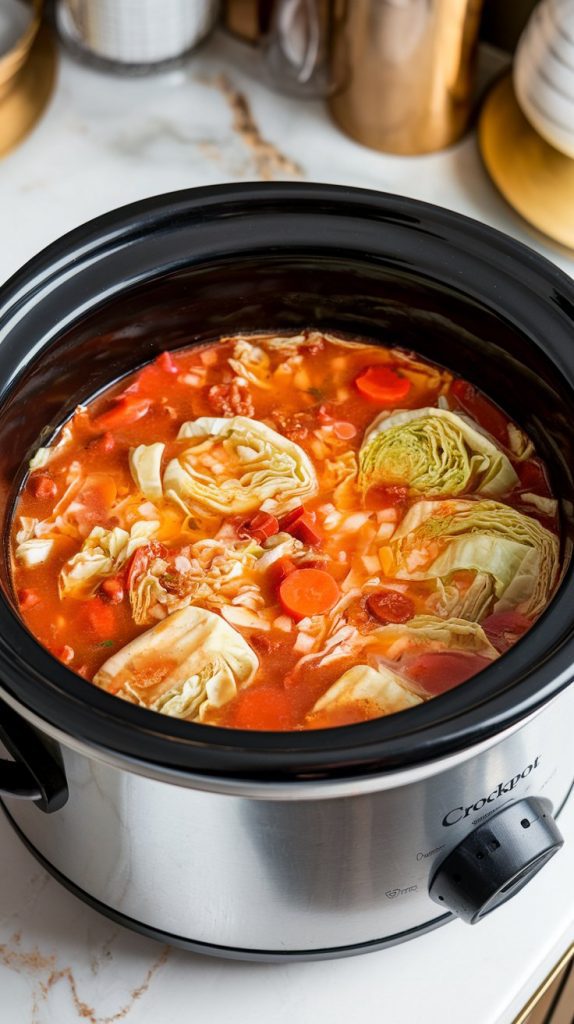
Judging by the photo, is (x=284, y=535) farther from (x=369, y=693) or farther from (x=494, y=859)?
(x=494, y=859)

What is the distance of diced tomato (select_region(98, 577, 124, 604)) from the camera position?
142 centimetres

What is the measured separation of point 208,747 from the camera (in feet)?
3.46

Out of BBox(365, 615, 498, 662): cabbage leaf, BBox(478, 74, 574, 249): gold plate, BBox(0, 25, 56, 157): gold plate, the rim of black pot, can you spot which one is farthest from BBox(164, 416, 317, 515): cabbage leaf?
BBox(0, 25, 56, 157): gold plate

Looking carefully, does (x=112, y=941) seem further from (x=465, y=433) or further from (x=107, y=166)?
(x=107, y=166)

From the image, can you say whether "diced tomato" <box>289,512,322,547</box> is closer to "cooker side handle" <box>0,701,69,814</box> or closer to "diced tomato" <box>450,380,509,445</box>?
"diced tomato" <box>450,380,509,445</box>

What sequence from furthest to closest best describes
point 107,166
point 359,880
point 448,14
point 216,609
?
point 107,166 < point 448,14 < point 216,609 < point 359,880

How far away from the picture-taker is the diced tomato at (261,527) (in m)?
1.47

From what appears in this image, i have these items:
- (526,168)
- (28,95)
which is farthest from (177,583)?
(28,95)

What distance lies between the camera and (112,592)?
1.42 metres

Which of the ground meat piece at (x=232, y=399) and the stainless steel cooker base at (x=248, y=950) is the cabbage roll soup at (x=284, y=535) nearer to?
the ground meat piece at (x=232, y=399)

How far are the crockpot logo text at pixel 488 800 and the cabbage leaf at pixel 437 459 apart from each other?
0.40m

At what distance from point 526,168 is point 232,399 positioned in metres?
0.78

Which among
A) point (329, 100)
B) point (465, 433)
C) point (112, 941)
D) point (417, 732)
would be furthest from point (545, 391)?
point (329, 100)

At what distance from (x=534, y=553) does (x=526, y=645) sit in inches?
12.4
